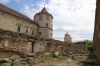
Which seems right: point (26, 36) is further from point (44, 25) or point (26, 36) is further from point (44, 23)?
point (44, 23)

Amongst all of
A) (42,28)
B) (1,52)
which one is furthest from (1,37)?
(42,28)

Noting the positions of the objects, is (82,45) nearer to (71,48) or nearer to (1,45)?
(71,48)

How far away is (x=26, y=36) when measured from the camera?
1080cm

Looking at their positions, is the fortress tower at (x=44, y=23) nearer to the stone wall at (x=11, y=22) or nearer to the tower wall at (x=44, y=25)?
the tower wall at (x=44, y=25)

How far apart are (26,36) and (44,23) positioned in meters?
21.5

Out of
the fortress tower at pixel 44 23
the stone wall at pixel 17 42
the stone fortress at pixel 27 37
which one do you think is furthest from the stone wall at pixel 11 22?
the stone wall at pixel 17 42

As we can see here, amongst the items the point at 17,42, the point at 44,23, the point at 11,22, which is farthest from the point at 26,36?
the point at 44,23

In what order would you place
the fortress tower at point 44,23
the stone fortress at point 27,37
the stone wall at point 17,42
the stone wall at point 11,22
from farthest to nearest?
the fortress tower at point 44,23 < the stone wall at point 11,22 < the stone fortress at point 27,37 < the stone wall at point 17,42

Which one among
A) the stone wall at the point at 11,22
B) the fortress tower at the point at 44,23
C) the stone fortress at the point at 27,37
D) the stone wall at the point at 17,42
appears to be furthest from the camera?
the fortress tower at the point at 44,23

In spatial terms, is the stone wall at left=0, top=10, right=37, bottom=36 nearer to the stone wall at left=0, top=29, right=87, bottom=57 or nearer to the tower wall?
the tower wall

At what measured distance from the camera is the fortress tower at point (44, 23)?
3142cm

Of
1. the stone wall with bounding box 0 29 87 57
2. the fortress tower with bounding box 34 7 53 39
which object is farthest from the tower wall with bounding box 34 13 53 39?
the stone wall with bounding box 0 29 87 57

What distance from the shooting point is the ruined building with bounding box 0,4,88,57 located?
9.10m

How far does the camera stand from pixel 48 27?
32.4 m
